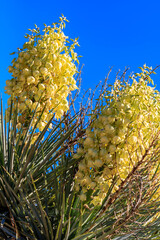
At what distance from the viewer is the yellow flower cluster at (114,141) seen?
1517mm

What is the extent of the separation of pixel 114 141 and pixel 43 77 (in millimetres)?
833

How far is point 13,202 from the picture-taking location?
1.84m

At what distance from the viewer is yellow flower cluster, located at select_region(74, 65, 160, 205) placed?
1.52 meters

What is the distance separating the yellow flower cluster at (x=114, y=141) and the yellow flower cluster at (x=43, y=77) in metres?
0.53

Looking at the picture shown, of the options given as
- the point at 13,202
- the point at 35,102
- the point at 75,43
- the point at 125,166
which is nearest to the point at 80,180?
the point at 125,166

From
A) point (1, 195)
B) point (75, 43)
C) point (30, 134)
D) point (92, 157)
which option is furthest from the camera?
point (75, 43)

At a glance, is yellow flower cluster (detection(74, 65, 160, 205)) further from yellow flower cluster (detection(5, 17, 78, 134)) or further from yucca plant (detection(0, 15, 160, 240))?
yellow flower cluster (detection(5, 17, 78, 134))

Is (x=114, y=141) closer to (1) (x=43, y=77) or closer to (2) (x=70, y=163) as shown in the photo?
(2) (x=70, y=163)

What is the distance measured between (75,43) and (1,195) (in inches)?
48.9

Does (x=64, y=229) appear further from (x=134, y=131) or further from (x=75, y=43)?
(x=75, y=43)

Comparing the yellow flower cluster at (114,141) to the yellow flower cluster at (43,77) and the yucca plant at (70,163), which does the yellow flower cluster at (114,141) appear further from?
the yellow flower cluster at (43,77)

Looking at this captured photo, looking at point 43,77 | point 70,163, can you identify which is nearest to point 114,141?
point 70,163

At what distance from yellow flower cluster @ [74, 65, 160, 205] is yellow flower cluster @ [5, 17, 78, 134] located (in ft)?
1.73

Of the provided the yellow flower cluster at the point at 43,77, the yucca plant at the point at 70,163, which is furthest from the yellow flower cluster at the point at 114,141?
the yellow flower cluster at the point at 43,77
